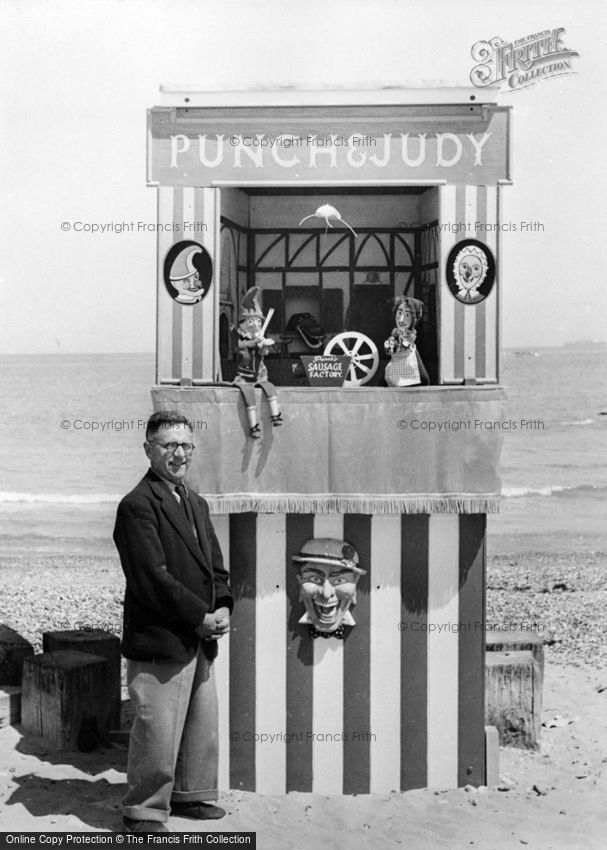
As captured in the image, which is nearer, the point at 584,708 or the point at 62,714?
the point at 62,714

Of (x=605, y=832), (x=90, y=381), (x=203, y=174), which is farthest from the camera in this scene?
(x=90, y=381)

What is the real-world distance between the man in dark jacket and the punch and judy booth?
1.97 ft

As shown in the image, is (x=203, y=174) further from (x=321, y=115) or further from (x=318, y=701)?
(x=318, y=701)

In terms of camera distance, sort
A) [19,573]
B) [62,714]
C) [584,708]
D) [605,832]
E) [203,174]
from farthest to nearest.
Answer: [19,573] < [584,708] < [62,714] < [203,174] < [605,832]

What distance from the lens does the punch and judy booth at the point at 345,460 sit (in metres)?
6.08

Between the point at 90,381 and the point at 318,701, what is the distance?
27935 millimetres

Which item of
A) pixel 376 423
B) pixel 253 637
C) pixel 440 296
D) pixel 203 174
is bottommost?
pixel 253 637

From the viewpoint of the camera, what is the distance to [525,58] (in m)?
6.61

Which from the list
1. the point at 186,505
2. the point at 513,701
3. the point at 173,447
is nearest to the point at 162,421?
the point at 173,447

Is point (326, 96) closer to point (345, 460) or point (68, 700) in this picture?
point (345, 460)

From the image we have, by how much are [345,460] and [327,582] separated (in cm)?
69

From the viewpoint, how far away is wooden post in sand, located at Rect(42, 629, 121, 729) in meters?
7.24

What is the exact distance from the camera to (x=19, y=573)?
18844 mm

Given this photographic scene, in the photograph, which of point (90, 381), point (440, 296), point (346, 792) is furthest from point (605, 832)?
point (90, 381)
